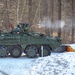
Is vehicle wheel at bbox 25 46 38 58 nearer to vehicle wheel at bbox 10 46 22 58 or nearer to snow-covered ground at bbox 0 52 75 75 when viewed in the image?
vehicle wheel at bbox 10 46 22 58

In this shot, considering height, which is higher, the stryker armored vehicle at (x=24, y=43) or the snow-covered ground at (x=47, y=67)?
the stryker armored vehicle at (x=24, y=43)

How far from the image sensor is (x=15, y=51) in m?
15.6

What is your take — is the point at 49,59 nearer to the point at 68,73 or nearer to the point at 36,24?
the point at 68,73

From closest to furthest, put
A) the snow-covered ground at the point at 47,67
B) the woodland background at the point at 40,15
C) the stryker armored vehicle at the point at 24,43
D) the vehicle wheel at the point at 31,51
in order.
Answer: the snow-covered ground at the point at 47,67 < the stryker armored vehicle at the point at 24,43 < the vehicle wheel at the point at 31,51 < the woodland background at the point at 40,15

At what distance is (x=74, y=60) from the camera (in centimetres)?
1106

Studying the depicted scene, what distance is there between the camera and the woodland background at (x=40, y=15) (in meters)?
29.2

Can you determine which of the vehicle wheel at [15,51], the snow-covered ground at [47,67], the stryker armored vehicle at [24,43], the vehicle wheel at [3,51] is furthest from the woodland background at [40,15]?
the snow-covered ground at [47,67]

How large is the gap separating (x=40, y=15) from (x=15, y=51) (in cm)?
1634

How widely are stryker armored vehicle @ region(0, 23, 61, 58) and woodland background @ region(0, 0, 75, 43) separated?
1238 centimetres

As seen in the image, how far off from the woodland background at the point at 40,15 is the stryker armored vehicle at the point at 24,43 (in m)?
12.4

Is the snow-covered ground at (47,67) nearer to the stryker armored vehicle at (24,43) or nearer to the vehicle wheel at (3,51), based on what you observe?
the vehicle wheel at (3,51)

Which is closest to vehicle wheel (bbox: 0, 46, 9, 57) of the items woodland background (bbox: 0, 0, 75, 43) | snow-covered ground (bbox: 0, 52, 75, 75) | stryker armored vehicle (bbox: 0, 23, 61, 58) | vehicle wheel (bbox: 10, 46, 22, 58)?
stryker armored vehicle (bbox: 0, 23, 61, 58)

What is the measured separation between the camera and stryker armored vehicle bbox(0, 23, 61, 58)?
1559 cm

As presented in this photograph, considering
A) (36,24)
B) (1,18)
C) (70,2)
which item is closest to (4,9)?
(1,18)
